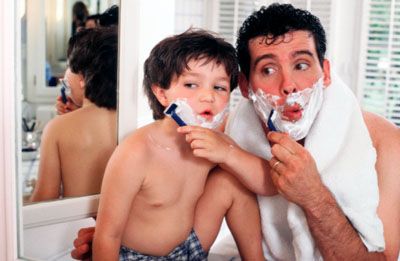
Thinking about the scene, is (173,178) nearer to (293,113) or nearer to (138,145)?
(138,145)

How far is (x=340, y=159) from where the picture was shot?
0.81 m

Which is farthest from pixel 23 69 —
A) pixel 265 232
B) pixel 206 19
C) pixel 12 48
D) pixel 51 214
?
pixel 265 232

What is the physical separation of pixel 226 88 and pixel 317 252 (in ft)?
0.97

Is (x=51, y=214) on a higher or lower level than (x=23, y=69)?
lower

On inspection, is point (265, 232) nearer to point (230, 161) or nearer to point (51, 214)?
point (230, 161)

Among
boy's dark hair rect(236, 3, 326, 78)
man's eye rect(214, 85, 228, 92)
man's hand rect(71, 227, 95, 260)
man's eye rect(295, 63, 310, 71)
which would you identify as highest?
boy's dark hair rect(236, 3, 326, 78)

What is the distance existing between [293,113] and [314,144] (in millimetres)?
→ 58

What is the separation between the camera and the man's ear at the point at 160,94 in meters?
0.84

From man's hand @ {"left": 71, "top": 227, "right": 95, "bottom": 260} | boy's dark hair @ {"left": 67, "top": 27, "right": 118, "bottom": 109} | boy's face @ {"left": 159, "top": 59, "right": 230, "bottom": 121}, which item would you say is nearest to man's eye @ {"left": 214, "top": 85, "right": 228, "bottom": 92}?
boy's face @ {"left": 159, "top": 59, "right": 230, "bottom": 121}

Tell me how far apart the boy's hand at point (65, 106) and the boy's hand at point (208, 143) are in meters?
0.24

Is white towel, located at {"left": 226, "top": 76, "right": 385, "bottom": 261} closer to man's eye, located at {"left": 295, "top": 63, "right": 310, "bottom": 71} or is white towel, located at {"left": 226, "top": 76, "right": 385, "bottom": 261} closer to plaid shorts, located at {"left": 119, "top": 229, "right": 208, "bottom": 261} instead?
man's eye, located at {"left": 295, "top": 63, "right": 310, "bottom": 71}

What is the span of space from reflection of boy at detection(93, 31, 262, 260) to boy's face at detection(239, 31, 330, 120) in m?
0.05

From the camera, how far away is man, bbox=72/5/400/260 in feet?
2.59

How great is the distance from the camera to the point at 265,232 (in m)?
0.89
